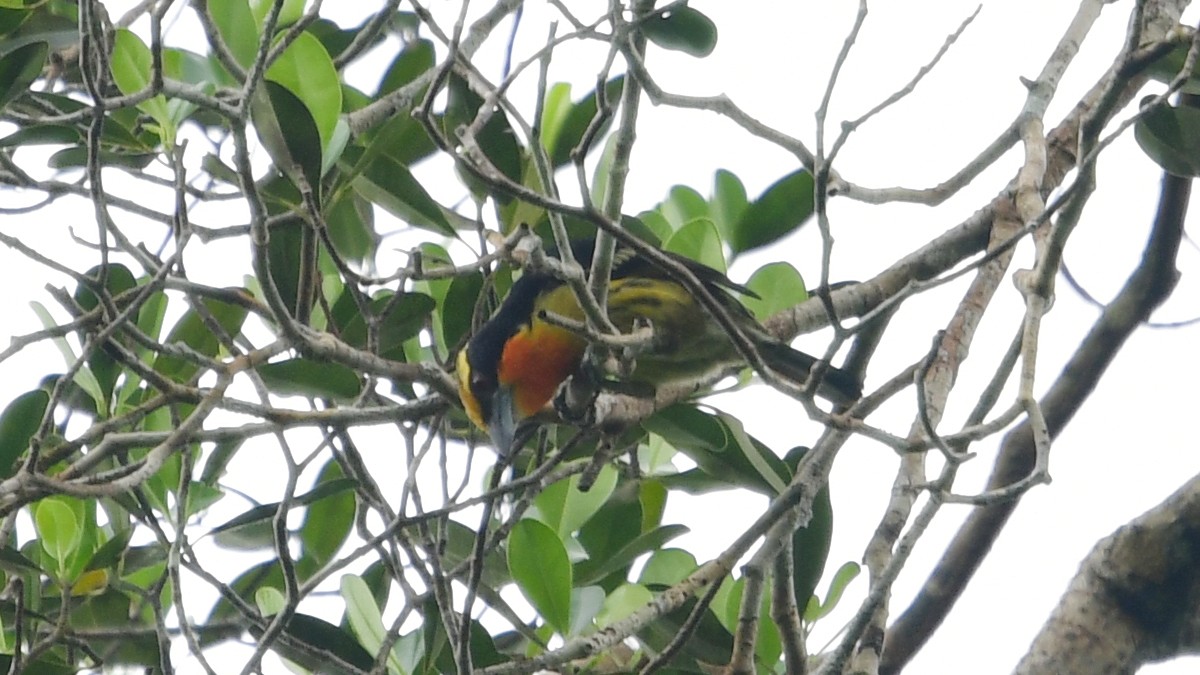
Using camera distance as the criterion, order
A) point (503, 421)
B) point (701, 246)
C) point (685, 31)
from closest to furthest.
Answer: point (685, 31), point (503, 421), point (701, 246)

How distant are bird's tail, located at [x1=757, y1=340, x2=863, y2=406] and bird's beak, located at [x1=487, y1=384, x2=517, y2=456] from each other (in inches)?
23.4

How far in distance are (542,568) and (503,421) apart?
530 mm

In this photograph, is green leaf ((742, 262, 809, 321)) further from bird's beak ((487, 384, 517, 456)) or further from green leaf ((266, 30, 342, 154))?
green leaf ((266, 30, 342, 154))

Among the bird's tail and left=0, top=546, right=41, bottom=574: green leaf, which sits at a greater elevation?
the bird's tail

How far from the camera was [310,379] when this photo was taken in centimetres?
267

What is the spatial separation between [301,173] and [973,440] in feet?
4.35

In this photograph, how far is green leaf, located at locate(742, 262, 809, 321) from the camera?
3.02 meters

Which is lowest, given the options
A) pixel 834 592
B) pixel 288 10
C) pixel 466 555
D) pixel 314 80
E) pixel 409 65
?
pixel 834 592

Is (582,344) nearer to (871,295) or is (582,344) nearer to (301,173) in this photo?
(871,295)

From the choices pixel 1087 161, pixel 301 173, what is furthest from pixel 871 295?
pixel 301 173

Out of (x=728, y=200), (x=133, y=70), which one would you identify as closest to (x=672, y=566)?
(x=728, y=200)

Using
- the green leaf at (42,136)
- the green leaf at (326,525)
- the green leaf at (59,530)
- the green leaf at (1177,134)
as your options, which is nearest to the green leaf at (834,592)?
the green leaf at (326,525)

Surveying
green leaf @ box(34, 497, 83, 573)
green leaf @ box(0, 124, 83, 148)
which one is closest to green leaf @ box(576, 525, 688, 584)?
green leaf @ box(34, 497, 83, 573)

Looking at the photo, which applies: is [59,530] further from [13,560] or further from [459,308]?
[459,308]
